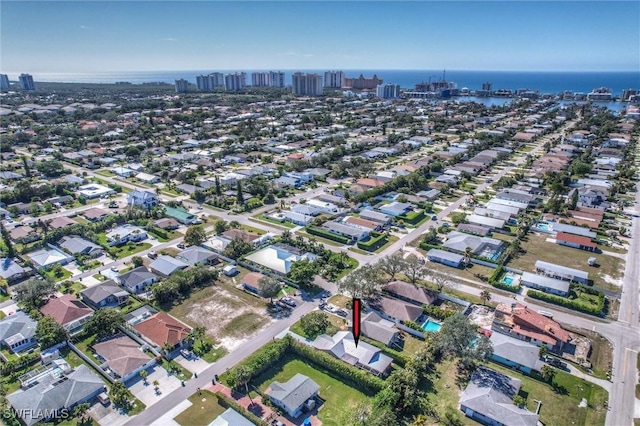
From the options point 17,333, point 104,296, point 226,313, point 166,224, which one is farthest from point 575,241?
point 17,333

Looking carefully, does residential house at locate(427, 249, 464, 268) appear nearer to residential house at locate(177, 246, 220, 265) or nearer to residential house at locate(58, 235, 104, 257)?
residential house at locate(177, 246, 220, 265)

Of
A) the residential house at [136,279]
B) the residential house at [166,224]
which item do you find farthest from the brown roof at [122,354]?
the residential house at [166,224]

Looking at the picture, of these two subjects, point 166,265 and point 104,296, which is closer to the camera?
point 104,296

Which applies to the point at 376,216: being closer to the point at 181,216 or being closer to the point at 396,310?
the point at 396,310

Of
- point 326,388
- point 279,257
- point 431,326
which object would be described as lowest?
point 326,388

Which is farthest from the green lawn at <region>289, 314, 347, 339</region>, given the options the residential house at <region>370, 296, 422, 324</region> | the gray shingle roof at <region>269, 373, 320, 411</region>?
the gray shingle roof at <region>269, 373, 320, 411</region>
